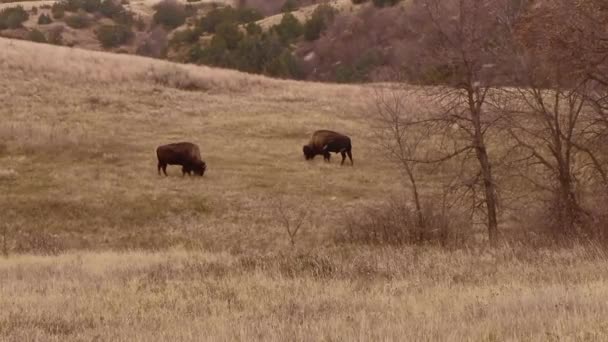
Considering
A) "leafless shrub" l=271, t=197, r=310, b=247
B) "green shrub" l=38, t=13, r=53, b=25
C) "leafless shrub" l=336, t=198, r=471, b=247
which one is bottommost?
"leafless shrub" l=271, t=197, r=310, b=247

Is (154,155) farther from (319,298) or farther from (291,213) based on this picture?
(319,298)

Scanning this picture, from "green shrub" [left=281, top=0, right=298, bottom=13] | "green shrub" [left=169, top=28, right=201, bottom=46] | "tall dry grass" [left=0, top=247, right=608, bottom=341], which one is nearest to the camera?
"tall dry grass" [left=0, top=247, right=608, bottom=341]

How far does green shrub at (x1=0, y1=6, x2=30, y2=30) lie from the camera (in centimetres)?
10719

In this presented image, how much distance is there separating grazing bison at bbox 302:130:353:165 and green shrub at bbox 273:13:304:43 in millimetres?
76684

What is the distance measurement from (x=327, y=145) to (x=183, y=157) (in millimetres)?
6441

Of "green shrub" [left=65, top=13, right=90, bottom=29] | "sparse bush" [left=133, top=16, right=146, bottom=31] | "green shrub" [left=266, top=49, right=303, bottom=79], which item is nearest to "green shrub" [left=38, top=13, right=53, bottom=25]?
"green shrub" [left=65, top=13, right=90, bottom=29]

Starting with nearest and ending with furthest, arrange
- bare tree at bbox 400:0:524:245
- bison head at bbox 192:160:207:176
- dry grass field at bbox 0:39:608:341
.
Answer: dry grass field at bbox 0:39:608:341 → bare tree at bbox 400:0:524:245 → bison head at bbox 192:160:207:176

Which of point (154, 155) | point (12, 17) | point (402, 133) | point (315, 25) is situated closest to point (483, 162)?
point (402, 133)

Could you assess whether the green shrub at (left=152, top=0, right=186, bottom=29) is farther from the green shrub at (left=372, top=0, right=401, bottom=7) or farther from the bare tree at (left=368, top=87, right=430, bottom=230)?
the bare tree at (left=368, top=87, right=430, bottom=230)

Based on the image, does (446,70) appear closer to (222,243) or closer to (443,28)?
(443,28)

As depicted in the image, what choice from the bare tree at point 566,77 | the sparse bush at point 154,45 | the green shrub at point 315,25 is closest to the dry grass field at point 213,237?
the bare tree at point 566,77

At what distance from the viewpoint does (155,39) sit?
118000 millimetres

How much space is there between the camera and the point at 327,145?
99.0 ft

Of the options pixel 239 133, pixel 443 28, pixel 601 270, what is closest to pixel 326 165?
pixel 239 133
